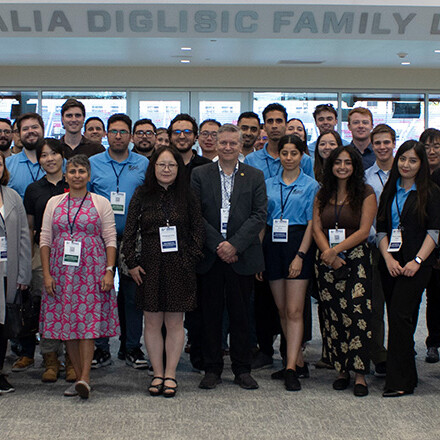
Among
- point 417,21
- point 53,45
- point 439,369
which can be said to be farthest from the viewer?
point 53,45

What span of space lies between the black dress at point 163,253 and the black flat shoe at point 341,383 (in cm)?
101

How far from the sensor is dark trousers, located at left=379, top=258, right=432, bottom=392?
3.84 meters

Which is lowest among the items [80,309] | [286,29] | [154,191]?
[80,309]

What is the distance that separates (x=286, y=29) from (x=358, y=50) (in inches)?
148

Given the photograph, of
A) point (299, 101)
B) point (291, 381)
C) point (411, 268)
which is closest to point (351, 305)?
point (411, 268)

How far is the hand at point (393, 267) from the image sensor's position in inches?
151

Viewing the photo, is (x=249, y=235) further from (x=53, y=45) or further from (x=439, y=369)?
(x=53, y=45)

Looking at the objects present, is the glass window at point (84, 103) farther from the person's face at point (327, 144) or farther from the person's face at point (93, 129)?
the person's face at point (327, 144)

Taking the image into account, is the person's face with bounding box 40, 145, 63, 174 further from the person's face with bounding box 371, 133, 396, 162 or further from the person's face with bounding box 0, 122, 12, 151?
the person's face with bounding box 371, 133, 396, 162

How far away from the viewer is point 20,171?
454 cm

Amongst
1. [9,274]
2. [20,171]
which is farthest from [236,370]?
[20,171]

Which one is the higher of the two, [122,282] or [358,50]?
[358,50]

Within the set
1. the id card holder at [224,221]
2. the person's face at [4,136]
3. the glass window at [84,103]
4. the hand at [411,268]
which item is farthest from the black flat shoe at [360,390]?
the glass window at [84,103]

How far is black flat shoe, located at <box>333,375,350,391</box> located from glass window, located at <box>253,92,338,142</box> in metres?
8.34
